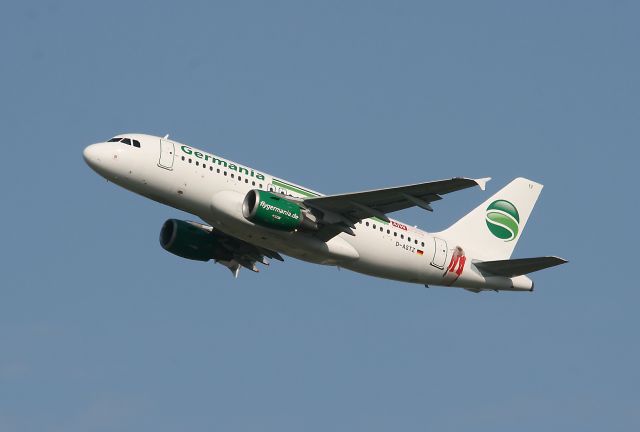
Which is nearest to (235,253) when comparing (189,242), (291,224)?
(189,242)

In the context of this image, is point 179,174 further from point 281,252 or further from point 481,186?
point 481,186

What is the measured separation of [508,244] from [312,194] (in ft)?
40.4

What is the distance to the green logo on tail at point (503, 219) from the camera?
204ft

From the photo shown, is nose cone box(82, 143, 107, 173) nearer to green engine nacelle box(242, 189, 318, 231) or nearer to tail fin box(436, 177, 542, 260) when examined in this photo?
green engine nacelle box(242, 189, 318, 231)

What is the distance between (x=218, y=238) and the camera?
59781 millimetres

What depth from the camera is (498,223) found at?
62469 millimetres

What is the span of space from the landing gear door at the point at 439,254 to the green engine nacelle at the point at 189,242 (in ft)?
34.0

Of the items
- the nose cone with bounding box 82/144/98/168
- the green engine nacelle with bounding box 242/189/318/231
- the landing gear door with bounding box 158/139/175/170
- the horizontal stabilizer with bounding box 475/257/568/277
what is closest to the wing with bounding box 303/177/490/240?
the green engine nacelle with bounding box 242/189/318/231

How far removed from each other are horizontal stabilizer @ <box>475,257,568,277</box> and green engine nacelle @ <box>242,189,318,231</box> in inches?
407

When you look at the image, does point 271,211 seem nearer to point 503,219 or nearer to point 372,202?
point 372,202

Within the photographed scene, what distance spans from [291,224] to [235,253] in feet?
27.4

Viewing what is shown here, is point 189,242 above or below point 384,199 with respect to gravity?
below

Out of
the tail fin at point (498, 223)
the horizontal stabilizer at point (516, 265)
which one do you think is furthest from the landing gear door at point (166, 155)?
the horizontal stabilizer at point (516, 265)

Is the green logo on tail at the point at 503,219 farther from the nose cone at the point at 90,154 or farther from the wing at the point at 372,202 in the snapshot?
the nose cone at the point at 90,154
